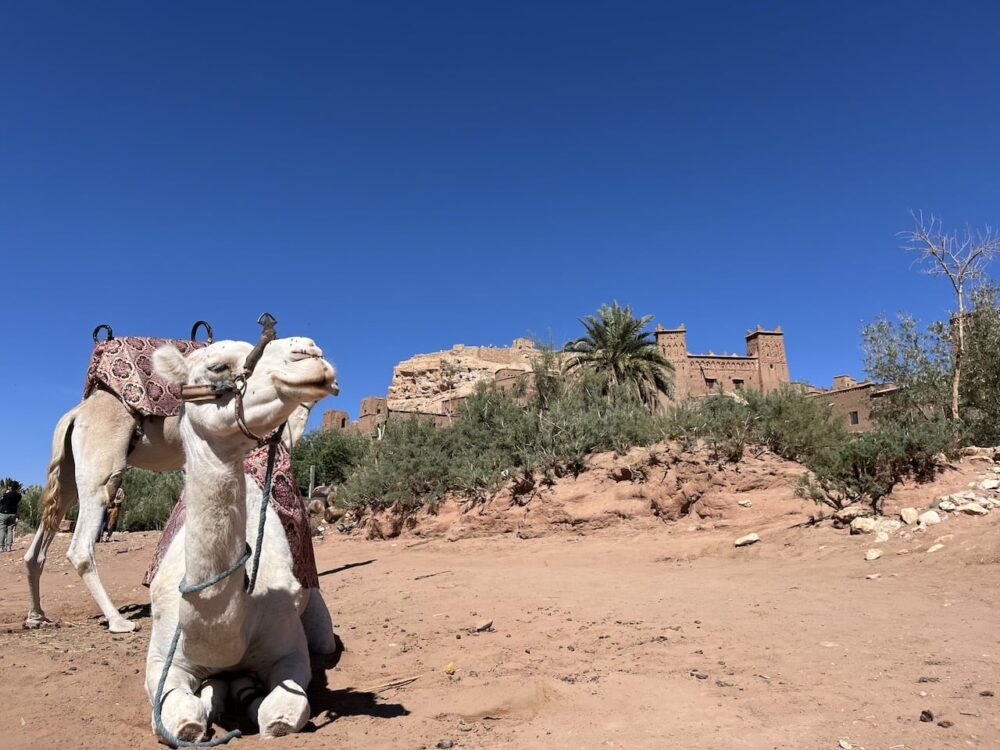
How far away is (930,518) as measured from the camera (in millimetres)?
8094

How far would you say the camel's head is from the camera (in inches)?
95.3

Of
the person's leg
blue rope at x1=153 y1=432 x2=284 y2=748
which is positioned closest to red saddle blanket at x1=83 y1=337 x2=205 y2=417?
blue rope at x1=153 y1=432 x2=284 y2=748

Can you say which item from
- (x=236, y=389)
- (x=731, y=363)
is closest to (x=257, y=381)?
(x=236, y=389)

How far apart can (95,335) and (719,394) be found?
12.3 metres

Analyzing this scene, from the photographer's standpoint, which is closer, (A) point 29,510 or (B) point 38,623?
(B) point 38,623

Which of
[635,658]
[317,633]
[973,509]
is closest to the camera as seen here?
[317,633]

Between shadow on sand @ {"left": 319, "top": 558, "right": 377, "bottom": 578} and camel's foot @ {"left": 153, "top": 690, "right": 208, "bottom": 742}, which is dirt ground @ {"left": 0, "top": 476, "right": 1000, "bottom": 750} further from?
shadow on sand @ {"left": 319, "top": 558, "right": 377, "bottom": 578}

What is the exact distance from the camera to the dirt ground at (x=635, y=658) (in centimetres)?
309

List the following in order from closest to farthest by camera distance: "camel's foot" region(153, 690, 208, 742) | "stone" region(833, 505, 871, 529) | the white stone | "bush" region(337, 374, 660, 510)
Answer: "camel's foot" region(153, 690, 208, 742), the white stone, "stone" region(833, 505, 871, 529), "bush" region(337, 374, 660, 510)

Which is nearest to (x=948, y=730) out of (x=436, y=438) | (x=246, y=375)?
(x=246, y=375)

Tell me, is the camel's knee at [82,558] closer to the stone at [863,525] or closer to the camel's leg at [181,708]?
the camel's leg at [181,708]

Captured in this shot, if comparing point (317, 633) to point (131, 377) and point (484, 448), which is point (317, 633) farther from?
point (484, 448)

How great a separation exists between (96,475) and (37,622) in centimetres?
141

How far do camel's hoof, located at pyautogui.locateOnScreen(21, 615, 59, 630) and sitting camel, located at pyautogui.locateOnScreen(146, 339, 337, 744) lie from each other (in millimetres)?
3658
